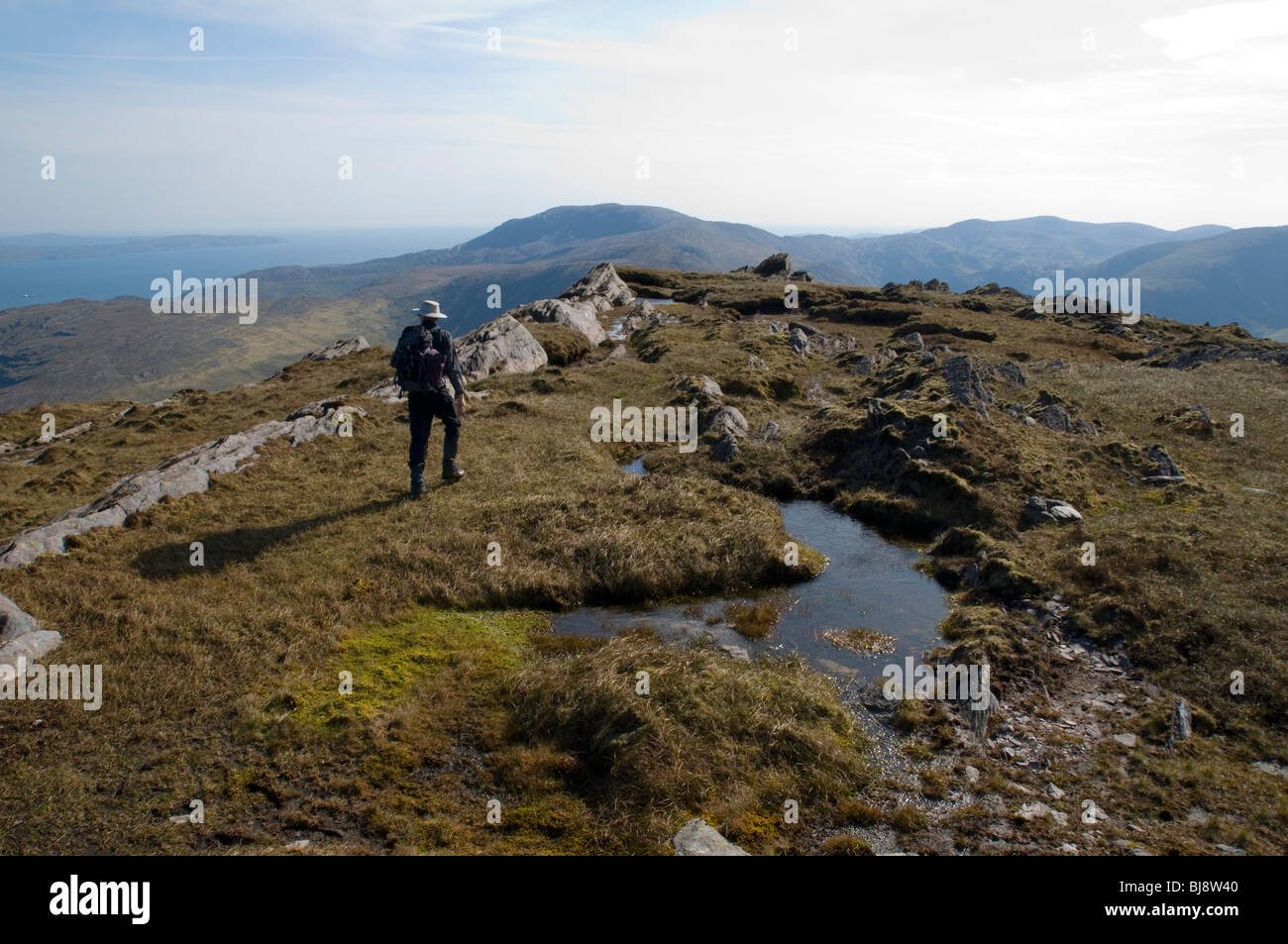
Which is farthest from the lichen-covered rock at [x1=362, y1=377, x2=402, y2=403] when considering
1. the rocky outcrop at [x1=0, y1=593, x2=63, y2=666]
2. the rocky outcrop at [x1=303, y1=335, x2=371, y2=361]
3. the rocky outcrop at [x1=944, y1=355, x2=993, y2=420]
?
the rocky outcrop at [x1=944, y1=355, x2=993, y2=420]

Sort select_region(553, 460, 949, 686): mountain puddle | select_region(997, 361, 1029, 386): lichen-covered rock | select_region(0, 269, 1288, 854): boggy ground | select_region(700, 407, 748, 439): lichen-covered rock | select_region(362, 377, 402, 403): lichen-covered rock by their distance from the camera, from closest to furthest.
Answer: select_region(0, 269, 1288, 854): boggy ground → select_region(553, 460, 949, 686): mountain puddle → select_region(700, 407, 748, 439): lichen-covered rock → select_region(362, 377, 402, 403): lichen-covered rock → select_region(997, 361, 1029, 386): lichen-covered rock

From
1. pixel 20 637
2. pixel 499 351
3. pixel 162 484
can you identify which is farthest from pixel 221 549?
pixel 499 351

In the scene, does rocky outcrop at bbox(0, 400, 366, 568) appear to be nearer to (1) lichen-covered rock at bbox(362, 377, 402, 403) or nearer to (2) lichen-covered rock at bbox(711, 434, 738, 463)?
(1) lichen-covered rock at bbox(362, 377, 402, 403)

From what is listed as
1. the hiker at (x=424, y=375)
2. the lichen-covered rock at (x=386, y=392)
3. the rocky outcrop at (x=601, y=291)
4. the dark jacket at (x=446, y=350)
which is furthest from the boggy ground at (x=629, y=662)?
the rocky outcrop at (x=601, y=291)

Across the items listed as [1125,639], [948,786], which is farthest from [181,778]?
[1125,639]

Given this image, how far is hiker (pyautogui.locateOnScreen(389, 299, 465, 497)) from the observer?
1873 centimetres

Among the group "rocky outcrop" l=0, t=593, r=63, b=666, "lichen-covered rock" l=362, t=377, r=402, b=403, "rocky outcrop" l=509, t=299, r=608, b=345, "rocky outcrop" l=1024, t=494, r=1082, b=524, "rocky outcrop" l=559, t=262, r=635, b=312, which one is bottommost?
"rocky outcrop" l=0, t=593, r=63, b=666

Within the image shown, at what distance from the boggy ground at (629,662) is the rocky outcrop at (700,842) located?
1.24 ft

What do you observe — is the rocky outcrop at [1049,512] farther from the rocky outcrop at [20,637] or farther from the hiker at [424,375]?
the rocky outcrop at [20,637]

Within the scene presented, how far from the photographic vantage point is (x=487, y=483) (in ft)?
70.3

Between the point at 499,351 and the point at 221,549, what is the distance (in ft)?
96.7

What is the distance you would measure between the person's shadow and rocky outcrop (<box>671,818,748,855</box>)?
41.0ft

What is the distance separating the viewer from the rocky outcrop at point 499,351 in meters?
42.2
